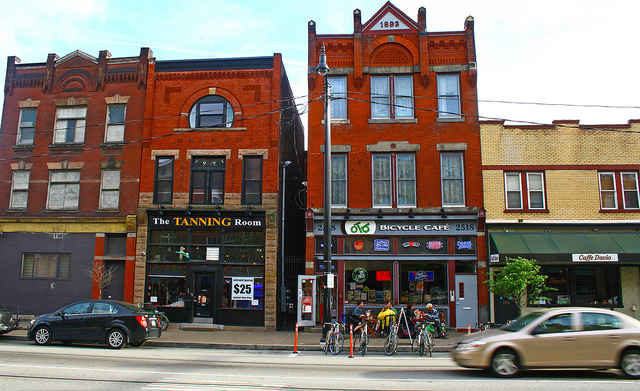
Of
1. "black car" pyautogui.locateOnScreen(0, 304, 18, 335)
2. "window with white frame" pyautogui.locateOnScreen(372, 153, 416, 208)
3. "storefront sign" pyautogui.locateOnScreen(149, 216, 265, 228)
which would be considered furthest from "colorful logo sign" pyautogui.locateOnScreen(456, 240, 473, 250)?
"black car" pyautogui.locateOnScreen(0, 304, 18, 335)

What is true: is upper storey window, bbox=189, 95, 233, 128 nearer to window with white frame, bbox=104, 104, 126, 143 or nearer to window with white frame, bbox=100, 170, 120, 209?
window with white frame, bbox=104, 104, 126, 143

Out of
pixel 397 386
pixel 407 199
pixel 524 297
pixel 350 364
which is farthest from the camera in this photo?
pixel 407 199

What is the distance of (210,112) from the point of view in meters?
22.4

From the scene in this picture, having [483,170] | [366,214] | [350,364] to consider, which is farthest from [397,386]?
[483,170]

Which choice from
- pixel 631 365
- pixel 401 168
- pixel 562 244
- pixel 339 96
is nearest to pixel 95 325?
pixel 401 168

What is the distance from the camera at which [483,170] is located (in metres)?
20.6

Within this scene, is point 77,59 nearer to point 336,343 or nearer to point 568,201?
point 336,343

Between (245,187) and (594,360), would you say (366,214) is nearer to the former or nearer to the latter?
(245,187)

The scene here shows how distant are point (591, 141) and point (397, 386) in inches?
635

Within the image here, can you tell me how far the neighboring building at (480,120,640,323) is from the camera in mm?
19547

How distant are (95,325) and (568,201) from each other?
18.3 metres

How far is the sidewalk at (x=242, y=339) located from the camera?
15969 millimetres

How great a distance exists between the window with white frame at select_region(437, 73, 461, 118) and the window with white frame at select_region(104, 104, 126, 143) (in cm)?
1449

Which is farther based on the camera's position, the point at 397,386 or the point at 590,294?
the point at 590,294
